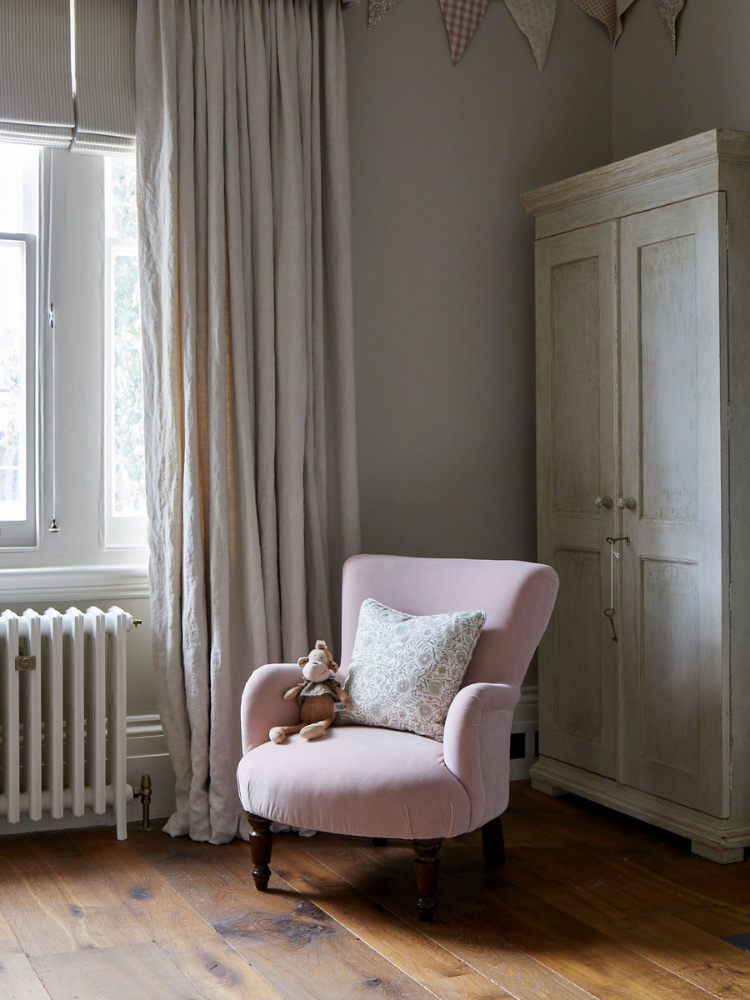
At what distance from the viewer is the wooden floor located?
2039 mm

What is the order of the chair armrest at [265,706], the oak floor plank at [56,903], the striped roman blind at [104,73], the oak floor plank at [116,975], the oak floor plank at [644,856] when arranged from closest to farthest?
the oak floor plank at [116,975] < the oak floor plank at [56,903] < the oak floor plank at [644,856] < the chair armrest at [265,706] < the striped roman blind at [104,73]

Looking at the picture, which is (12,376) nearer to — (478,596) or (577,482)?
(478,596)

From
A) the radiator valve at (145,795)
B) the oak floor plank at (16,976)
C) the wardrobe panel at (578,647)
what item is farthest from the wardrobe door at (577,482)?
the oak floor plank at (16,976)

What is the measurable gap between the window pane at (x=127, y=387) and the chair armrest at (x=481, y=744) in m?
1.32

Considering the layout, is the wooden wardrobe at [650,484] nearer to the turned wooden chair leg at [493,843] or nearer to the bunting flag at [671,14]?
the turned wooden chair leg at [493,843]

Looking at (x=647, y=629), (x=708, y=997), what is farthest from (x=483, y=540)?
(x=708, y=997)

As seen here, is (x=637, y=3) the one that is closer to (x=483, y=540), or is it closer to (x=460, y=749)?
(x=483, y=540)

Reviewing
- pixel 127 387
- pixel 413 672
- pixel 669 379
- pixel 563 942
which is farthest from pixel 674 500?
pixel 127 387

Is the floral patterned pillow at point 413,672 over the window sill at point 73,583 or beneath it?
beneath

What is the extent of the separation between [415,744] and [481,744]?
0.50 feet

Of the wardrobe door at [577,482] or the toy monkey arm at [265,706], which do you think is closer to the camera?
the toy monkey arm at [265,706]

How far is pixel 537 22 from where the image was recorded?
3.57 meters

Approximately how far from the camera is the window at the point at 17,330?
3.06 meters

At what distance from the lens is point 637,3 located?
3564 millimetres
